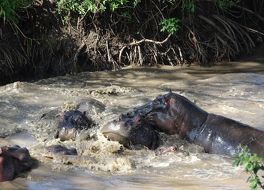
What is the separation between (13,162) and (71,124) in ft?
5.31

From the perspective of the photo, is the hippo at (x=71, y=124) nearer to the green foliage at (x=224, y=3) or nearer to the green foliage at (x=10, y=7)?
the green foliage at (x=10, y=7)

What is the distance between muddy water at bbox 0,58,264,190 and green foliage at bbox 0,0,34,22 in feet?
4.33

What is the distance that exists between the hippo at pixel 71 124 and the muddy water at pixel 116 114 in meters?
0.12

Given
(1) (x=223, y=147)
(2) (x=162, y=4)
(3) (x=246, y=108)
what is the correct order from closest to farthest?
(1) (x=223, y=147)
(3) (x=246, y=108)
(2) (x=162, y=4)

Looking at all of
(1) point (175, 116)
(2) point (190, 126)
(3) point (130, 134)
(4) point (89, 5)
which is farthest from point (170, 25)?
(3) point (130, 134)

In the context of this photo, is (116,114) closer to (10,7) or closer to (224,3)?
(10,7)

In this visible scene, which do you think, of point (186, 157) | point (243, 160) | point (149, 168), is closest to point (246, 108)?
point (186, 157)

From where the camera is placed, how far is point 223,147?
645cm

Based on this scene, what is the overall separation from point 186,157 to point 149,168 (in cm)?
52

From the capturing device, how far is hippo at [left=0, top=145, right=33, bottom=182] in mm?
5273

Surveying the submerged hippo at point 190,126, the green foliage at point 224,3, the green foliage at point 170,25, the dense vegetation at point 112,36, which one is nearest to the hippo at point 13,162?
the submerged hippo at point 190,126

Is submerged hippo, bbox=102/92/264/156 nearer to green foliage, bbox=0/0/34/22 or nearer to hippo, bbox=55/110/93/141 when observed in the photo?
hippo, bbox=55/110/93/141

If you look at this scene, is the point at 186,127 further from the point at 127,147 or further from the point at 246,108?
the point at 246,108

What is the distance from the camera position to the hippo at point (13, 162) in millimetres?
5273
